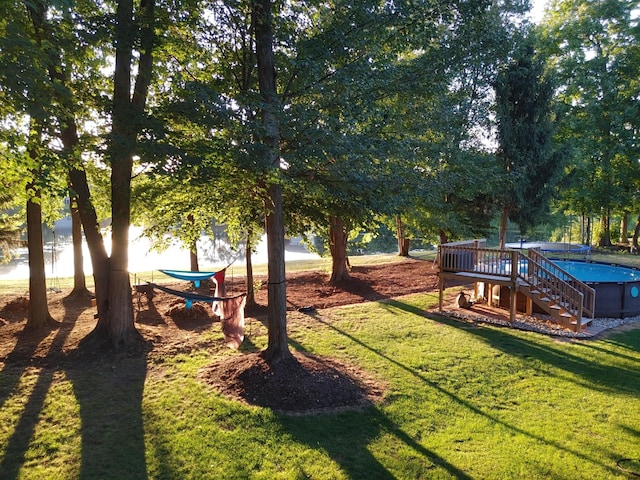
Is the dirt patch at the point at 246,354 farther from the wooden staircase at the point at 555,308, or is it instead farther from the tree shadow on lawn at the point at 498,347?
the wooden staircase at the point at 555,308

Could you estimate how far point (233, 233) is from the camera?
30.1 ft

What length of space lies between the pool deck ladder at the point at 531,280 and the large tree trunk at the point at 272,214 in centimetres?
579

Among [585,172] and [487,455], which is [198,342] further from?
[585,172]

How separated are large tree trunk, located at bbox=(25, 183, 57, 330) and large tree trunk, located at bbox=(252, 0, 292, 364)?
583 cm

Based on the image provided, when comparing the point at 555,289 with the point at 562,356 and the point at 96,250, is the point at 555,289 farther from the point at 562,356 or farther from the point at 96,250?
the point at 96,250

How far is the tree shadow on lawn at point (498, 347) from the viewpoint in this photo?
4895 millimetres

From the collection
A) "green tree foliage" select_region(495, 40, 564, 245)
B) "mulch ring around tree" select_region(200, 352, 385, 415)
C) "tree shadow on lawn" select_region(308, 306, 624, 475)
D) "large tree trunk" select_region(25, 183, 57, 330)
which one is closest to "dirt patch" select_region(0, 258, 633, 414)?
"mulch ring around tree" select_region(200, 352, 385, 415)

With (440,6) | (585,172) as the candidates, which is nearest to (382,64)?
(440,6)

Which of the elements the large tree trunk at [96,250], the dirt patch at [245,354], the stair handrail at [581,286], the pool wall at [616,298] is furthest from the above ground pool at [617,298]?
the large tree trunk at [96,250]

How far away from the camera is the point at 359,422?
5.25m

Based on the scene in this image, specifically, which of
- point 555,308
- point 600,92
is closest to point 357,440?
point 555,308

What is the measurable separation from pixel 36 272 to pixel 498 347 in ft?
33.3

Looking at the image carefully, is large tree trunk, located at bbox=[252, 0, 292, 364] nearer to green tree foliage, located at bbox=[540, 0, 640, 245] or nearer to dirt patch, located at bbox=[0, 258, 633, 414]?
dirt patch, located at bbox=[0, 258, 633, 414]

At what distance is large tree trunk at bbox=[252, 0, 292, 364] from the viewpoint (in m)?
5.88
